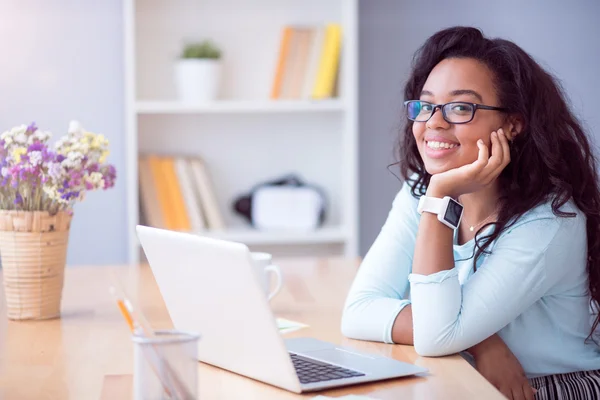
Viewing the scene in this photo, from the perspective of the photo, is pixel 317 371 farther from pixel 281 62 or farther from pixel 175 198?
pixel 281 62

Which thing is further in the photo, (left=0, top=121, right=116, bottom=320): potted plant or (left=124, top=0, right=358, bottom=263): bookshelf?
(left=124, top=0, right=358, bottom=263): bookshelf

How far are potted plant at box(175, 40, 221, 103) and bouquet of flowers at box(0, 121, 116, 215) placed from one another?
1.76 meters

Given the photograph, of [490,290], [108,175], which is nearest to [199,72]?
[108,175]

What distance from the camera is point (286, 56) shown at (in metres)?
3.46

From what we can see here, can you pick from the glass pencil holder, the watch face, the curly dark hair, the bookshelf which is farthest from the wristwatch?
the bookshelf

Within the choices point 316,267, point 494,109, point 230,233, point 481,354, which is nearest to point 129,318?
point 481,354

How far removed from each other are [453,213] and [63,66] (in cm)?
251

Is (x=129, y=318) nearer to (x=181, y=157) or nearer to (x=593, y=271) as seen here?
(x=593, y=271)

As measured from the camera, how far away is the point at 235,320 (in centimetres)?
115

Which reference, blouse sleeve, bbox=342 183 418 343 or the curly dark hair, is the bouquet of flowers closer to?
blouse sleeve, bbox=342 183 418 343

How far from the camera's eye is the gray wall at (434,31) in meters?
3.72

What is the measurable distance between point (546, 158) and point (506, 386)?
17.5 inches

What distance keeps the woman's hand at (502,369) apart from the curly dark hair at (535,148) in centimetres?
19

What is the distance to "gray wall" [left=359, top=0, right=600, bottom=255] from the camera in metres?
3.72
